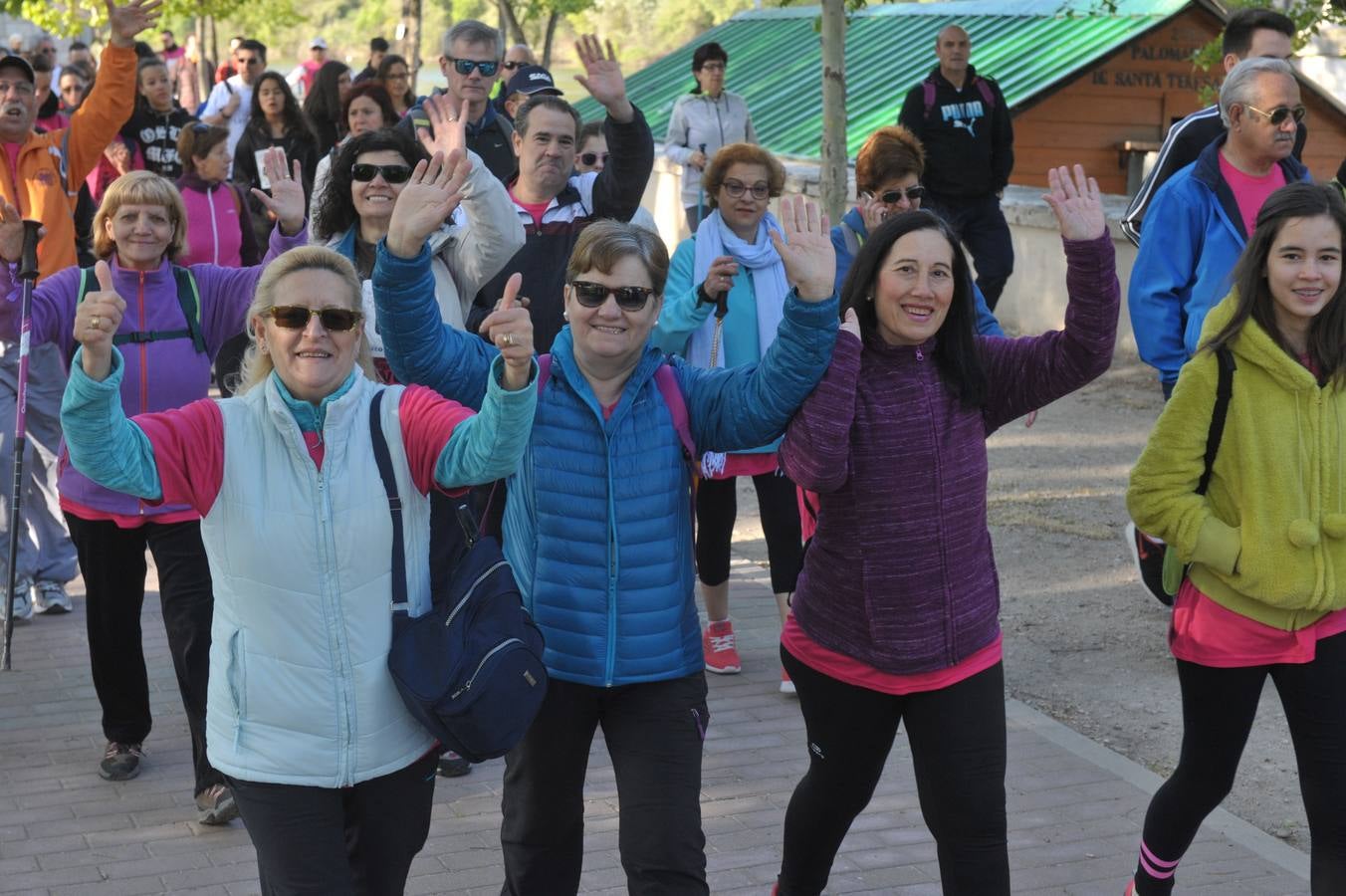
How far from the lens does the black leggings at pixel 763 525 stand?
6762 millimetres

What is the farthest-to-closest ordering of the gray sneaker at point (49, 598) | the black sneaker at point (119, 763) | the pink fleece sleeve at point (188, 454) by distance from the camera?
the gray sneaker at point (49, 598)
the black sneaker at point (119, 763)
the pink fleece sleeve at point (188, 454)

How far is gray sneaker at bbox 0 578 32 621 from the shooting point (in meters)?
7.97

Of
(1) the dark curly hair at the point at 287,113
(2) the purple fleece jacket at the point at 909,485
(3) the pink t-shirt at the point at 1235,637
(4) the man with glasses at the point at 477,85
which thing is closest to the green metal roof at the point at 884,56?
(1) the dark curly hair at the point at 287,113

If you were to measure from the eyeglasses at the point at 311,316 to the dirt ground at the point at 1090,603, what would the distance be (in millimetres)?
3537

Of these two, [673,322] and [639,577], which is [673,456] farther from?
[673,322]

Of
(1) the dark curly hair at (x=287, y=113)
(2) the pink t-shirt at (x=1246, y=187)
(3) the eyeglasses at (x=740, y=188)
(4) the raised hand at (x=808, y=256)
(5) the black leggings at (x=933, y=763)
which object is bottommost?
(5) the black leggings at (x=933, y=763)

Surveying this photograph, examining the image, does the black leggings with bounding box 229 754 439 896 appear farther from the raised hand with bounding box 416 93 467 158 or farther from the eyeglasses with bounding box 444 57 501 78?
the eyeglasses with bounding box 444 57 501 78

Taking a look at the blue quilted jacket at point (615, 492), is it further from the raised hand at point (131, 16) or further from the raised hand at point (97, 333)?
the raised hand at point (131, 16)

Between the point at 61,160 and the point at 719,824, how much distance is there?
444 cm

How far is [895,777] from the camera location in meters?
6.05

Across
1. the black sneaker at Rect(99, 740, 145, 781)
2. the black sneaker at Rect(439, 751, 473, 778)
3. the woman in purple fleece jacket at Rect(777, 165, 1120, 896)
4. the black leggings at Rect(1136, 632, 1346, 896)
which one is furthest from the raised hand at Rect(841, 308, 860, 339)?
the black sneaker at Rect(99, 740, 145, 781)

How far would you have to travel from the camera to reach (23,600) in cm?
803

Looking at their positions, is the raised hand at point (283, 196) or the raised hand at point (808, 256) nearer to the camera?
the raised hand at point (808, 256)

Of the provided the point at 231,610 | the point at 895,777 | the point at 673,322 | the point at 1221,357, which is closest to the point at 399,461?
the point at 231,610
